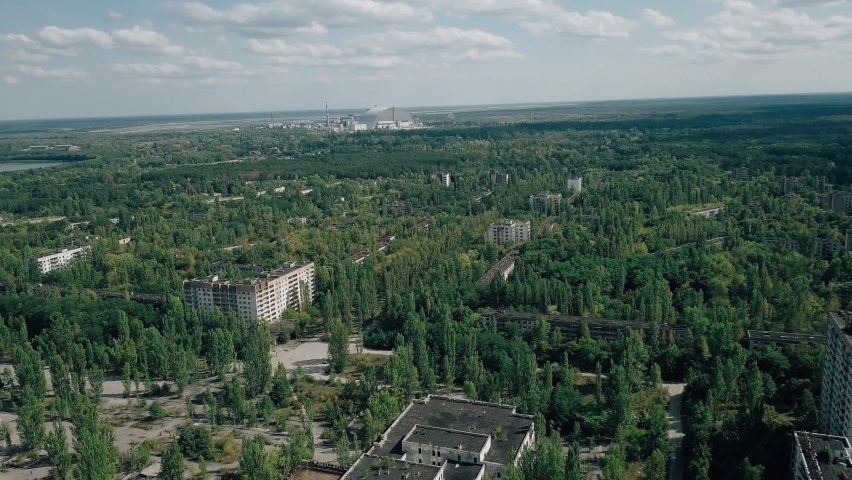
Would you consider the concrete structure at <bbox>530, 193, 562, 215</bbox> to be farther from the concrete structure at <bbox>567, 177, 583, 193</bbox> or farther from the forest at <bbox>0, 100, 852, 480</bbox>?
the concrete structure at <bbox>567, 177, 583, 193</bbox>

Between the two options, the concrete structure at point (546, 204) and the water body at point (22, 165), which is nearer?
the concrete structure at point (546, 204)

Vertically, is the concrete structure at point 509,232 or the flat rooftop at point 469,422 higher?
the concrete structure at point 509,232

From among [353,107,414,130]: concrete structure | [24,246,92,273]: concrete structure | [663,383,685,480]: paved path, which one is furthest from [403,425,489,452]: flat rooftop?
[353,107,414,130]: concrete structure

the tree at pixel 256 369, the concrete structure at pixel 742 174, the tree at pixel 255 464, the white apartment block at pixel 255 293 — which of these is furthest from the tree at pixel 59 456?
the concrete structure at pixel 742 174

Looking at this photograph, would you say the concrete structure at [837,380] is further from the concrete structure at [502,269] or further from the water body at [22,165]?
the water body at [22,165]

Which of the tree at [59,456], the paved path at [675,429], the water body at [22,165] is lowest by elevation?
the paved path at [675,429]

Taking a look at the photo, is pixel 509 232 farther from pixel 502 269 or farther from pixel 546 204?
pixel 546 204

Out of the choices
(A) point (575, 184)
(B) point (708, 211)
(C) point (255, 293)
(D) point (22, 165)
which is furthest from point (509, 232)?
(D) point (22, 165)

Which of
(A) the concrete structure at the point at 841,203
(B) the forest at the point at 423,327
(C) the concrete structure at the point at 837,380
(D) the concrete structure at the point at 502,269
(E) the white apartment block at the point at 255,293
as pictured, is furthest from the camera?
(A) the concrete structure at the point at 841,203
